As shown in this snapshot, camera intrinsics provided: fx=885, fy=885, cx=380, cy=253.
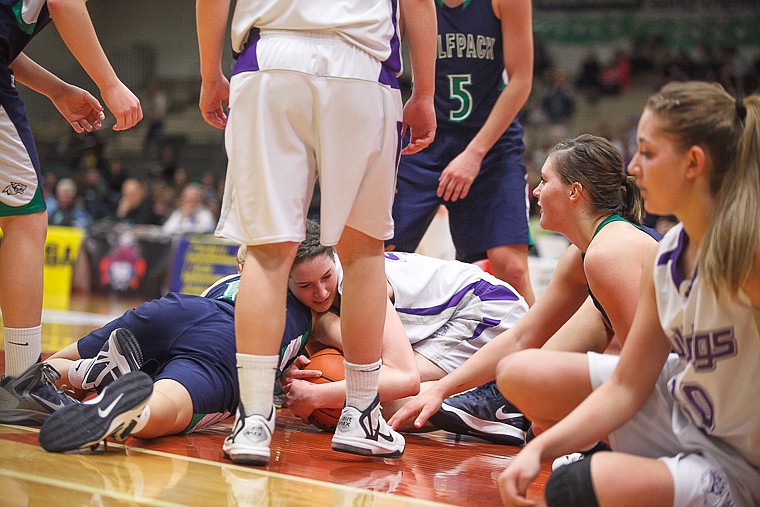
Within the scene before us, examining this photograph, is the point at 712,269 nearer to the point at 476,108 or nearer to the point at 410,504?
the point at 410,504

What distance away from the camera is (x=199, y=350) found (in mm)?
2838

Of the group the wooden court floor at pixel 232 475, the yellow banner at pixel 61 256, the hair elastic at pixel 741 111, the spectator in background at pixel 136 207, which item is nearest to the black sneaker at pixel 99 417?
the wooden court floor at pixel 232 475

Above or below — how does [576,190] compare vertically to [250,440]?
above

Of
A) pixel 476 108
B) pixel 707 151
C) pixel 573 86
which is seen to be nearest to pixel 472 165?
pixel 476 108

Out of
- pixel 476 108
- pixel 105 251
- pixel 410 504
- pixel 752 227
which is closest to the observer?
pixel 752 227

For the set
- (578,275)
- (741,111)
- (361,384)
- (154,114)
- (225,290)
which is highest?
(154,114)

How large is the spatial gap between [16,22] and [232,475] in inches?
62.5

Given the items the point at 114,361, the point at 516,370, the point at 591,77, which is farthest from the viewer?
the point at 591,77

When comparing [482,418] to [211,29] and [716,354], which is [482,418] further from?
[211,29]

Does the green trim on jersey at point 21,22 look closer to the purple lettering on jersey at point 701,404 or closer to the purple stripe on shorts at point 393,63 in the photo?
the purple stripe on shorts at point 393,63

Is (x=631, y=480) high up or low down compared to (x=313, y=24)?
down

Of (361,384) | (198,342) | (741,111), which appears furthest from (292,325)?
(741,111)

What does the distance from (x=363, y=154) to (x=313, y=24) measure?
36 cm

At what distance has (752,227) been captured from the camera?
1.73 m
